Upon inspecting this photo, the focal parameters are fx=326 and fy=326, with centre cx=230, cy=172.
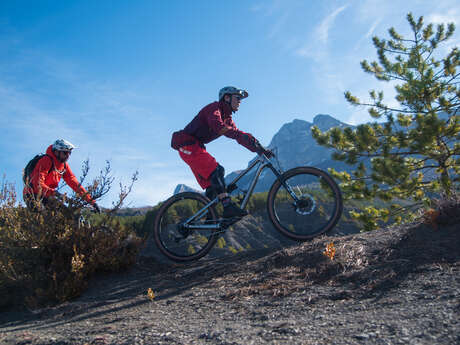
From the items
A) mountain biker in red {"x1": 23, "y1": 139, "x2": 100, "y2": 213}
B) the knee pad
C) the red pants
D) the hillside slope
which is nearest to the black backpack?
mountain biker in red {"x1": 23, "y1": 139, "x2": 100, "y2": 213}

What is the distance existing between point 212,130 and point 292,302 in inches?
112

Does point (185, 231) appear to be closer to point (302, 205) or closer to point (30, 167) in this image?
point (302, 205)

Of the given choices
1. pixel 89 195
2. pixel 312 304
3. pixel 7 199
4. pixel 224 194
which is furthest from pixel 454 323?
pixel 7 199

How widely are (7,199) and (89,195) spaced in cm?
126

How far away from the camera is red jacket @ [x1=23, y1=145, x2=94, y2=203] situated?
5227 mm

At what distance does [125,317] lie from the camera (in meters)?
3.04

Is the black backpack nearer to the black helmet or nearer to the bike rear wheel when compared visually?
the bike rear wheel

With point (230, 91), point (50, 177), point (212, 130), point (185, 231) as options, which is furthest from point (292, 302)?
point (50, 177)

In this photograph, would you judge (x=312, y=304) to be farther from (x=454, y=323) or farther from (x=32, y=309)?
A: (x=32, y=309)

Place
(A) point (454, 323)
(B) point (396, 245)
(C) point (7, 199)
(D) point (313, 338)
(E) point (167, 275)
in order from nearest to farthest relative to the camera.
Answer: (A) point (454, 323) < (D) point (313, 338) < (B) point (396, 245) < (E) point (167, 275) < (C) point (7, 199)

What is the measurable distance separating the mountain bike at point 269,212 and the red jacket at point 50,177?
1.41 metres

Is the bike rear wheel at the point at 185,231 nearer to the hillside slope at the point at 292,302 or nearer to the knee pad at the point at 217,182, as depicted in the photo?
the knee pad at the point at 217,182

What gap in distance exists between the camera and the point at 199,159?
4.86m

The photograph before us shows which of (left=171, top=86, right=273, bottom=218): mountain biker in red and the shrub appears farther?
(left=171, top=86, right=273, bottom=218): mountain biker in red
